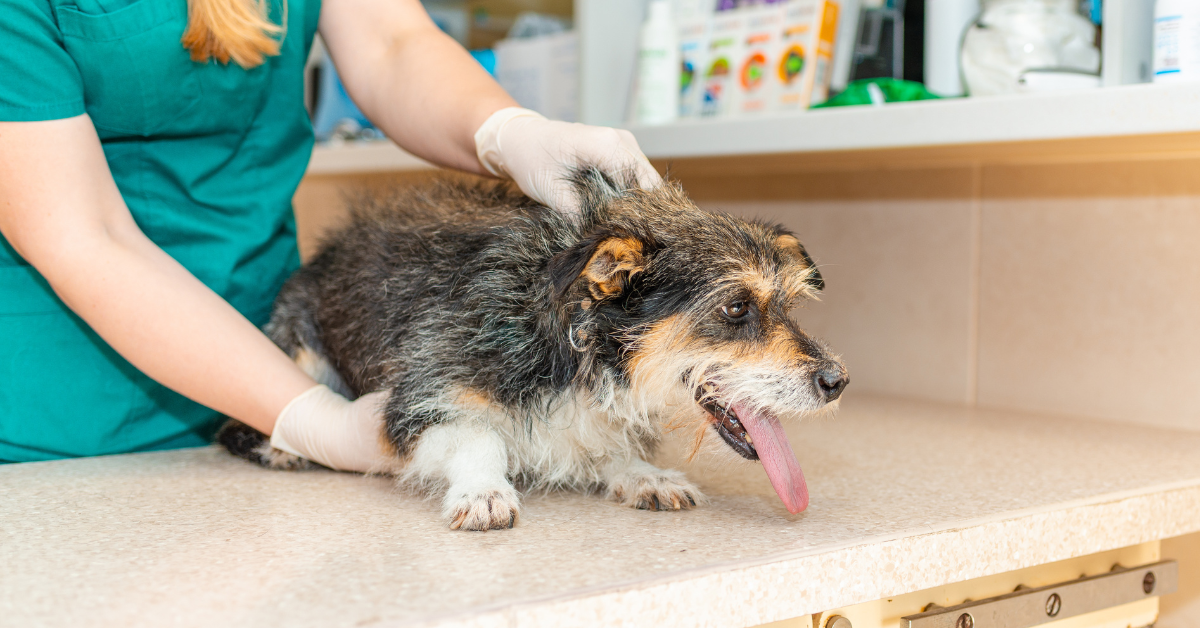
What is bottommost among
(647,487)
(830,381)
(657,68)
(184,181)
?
(647,487)

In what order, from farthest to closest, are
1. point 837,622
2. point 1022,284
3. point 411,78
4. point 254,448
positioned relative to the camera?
point 1022,284 → point 411,78 → point 254,448 → point 837,622

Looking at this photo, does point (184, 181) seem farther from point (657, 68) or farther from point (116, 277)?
point (657, 68)

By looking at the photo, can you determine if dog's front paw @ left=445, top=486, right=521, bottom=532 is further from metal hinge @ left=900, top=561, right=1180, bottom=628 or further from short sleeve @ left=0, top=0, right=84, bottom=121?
short sleeve @ left=0, top=0, right=84, bottom=121

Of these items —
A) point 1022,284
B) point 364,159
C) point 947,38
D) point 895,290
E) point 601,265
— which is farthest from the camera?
point 364,159

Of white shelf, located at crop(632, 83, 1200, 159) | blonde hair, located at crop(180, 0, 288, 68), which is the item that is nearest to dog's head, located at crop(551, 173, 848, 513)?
white shelf, located at crop(632, 83, 1200, 159)

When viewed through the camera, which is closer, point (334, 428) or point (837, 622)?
point (837, 622)

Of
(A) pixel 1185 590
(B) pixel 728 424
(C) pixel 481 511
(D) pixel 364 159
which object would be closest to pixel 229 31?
(C) pixel 481 511

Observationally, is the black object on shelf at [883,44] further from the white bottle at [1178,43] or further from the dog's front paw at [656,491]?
the dog's front paw at [656,491]

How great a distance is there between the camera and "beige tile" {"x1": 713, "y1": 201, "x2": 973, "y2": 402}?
6.61ft

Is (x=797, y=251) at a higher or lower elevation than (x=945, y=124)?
lower

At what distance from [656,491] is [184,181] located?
0.87m

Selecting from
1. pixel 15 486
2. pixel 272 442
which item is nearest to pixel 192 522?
pixel 272 442

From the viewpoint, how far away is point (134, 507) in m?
1.11

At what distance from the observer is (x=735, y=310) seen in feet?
3.76
